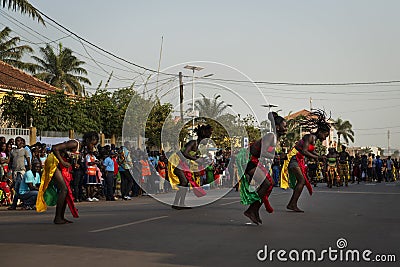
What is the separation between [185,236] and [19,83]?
28.8 meters

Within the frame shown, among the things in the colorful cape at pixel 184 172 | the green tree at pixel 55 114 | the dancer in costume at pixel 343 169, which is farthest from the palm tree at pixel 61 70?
the colorful cape at pixel 184 172

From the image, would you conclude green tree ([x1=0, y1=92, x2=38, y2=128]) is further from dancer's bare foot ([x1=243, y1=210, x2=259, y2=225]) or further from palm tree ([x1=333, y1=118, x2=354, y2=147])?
palm tree ([x1=333, y1=118, x2=354, y2=147])

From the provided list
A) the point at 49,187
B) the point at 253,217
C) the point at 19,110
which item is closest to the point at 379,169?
the point at 19,110

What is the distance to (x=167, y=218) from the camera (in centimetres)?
1144

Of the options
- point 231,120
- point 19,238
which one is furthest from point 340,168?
point 19,238

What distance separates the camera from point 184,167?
13.3 meters

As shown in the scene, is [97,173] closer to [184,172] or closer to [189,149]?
[184,172]

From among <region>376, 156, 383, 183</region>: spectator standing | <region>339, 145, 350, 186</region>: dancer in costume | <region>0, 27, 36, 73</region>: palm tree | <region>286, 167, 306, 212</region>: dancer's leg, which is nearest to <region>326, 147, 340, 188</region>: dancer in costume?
<region>339, 145, 350, 186</region>: dancer in costume

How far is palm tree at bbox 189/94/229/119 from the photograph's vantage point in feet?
49.9

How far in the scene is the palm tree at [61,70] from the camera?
51938 millimetres

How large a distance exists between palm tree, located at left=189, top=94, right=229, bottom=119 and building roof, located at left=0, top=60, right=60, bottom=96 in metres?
18.7

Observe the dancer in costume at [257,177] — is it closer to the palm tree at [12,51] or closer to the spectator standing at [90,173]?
the spectator standing at [90,173]

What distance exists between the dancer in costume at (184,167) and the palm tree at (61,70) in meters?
39.7

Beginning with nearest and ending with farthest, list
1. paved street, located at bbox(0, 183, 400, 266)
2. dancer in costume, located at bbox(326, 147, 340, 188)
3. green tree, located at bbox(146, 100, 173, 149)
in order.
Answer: paved street, located at bbox(0, 183, 400, 266)
green tree, located at bbox(146, 100, 173, 149)
dancer in costume, located at bbox(326, 147, 340, 188)
